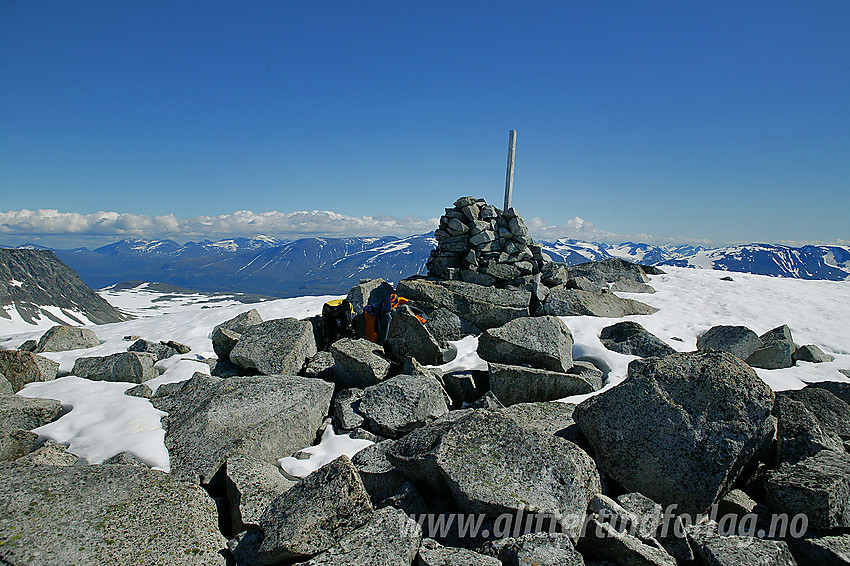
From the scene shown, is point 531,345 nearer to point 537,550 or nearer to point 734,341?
point 537,550

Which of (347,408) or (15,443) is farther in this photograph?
(347,408)

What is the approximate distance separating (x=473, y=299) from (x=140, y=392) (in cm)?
895

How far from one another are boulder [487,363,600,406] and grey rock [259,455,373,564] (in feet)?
14.2

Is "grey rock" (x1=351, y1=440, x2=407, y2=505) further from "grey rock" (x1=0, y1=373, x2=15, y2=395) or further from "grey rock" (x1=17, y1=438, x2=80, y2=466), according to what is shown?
"grey rock" (x1=0, y1=373, x2=15, y2=395)

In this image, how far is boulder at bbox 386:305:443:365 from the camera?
10836mm

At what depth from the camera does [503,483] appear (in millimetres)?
5207

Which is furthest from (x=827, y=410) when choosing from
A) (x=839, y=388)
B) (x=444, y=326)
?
(x=444, y=326)

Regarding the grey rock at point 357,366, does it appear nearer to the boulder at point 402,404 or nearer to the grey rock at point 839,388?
the boulder at point 402,404

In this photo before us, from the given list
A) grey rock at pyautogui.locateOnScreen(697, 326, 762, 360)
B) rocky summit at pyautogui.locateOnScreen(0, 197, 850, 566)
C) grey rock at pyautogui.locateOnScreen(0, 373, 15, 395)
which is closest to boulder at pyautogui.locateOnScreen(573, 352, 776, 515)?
rocky summit at pyautogui.locateOnScreen(0, 197, 850, 566)

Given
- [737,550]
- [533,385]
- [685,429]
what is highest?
[685,429]

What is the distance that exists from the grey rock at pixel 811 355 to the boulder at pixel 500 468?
371 inches

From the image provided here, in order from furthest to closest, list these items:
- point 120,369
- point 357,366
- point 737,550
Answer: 1. point 120,369
2. point 357,366
3. point 737,550

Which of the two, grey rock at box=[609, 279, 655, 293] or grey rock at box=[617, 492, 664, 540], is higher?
grey rock at box=[609, 279, 655, 293]

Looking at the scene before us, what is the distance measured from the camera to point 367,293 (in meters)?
14.4
